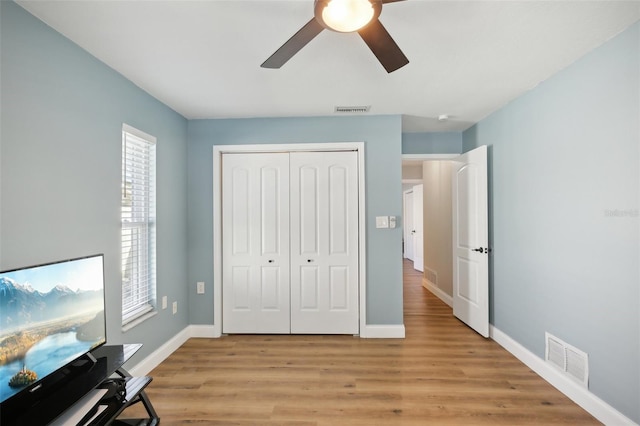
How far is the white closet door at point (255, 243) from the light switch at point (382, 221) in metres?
1.00

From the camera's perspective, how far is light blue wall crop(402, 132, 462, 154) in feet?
12.7

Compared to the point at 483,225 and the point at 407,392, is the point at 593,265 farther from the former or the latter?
the point at 407,392

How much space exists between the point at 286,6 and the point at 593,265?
2.51m

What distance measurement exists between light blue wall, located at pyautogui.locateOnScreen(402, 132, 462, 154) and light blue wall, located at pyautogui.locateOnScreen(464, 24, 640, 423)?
0.92m

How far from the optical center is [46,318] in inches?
54.8

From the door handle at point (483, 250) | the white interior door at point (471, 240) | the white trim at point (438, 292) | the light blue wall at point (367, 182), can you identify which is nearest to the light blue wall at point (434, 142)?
the white interior door at point (471, 240)

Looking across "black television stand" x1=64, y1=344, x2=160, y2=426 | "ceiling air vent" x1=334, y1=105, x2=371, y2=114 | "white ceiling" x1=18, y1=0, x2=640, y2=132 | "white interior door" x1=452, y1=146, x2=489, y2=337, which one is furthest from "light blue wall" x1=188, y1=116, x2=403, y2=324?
"black television stand" x1=64, y1=344, x2=160, y2=426

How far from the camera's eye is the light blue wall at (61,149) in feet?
4.84

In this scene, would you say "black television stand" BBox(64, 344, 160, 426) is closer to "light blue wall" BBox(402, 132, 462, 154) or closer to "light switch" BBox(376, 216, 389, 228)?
"light switch" BBox(376, 216, 389, 228)

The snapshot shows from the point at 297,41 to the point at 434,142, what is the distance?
293 centimetres

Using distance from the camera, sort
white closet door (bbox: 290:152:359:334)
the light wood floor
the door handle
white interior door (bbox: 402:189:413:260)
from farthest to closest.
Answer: white interior door (bbox: 402:189:413:260) → white closet door (bbox: 290:152:359:334) → the door handle → the light wood floor

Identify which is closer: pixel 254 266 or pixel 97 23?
pixel 97 23

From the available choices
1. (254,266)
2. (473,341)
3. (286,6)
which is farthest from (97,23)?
(473,341)

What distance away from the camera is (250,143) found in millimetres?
3268
